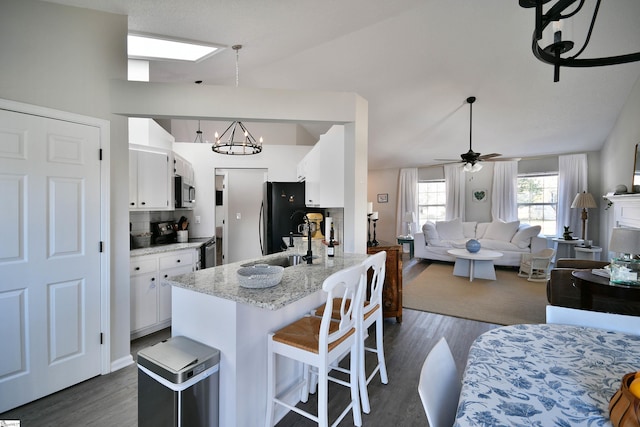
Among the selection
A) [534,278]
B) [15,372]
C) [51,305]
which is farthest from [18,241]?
[534,278]

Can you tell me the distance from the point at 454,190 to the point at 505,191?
1.14 m

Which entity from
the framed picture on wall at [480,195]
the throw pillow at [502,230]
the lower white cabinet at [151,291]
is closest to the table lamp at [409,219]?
the framed picture on wall at [480,195]

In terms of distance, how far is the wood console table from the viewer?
2279 mm

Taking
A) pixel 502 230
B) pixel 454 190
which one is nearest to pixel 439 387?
pixel 502 230

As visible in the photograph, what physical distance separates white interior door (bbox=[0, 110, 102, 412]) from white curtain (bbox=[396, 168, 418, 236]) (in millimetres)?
7369

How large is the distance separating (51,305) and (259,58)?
2.86 m

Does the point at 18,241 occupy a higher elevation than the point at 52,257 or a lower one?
higher

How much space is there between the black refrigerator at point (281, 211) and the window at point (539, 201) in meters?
5.70

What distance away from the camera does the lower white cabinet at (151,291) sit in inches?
108

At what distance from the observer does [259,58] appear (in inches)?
122

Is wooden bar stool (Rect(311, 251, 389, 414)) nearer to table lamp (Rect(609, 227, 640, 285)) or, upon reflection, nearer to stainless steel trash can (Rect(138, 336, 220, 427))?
stainless steel trash can (Rect(138, 336, 220, 427))

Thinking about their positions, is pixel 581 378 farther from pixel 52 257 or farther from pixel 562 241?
pixel 562 241

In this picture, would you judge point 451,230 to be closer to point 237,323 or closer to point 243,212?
point 243,212

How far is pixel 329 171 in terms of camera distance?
3152mm
